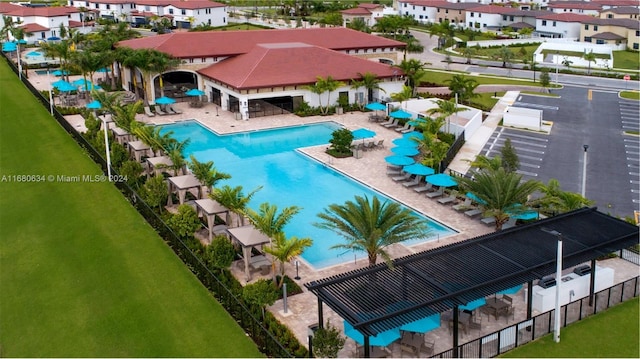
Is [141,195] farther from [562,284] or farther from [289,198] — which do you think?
[562,284]

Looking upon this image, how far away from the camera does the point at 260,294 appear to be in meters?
23.2

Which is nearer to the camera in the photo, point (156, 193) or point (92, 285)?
point (92, 285)

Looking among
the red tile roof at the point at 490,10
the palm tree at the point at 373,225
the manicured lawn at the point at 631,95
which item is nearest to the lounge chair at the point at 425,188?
the palm tree at the point at 373,225

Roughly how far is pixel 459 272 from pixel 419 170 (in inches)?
593

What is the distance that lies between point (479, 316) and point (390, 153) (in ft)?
72.7

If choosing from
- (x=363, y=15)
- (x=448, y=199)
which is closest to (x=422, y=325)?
(x=448, y=199)

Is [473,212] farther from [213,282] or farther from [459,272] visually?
[213,282]

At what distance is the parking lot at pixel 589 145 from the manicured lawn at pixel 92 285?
2265 cm

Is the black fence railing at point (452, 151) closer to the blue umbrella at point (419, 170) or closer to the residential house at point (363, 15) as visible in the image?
the blue umbrella at point (419, 170)

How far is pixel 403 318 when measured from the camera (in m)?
20.0

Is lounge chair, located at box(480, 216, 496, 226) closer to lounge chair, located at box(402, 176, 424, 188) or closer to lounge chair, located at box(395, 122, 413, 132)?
lounge chair, located at box(402, 176, 424, 188)

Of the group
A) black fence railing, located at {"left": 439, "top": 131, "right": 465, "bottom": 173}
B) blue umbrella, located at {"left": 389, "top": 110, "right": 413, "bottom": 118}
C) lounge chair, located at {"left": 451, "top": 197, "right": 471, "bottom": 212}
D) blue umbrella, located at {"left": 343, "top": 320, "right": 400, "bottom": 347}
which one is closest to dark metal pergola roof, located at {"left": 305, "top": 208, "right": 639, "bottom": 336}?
blue umbrella, located at {"left": 343, "top": 320, "right": 400, "bottom": 347}

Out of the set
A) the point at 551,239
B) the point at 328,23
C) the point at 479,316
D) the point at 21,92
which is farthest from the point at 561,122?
the point at 328,23

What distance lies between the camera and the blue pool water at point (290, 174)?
105ft
